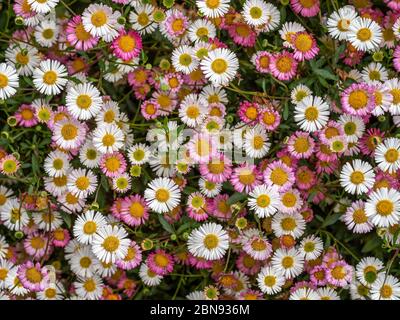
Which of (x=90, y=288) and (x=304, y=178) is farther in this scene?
(x=90, y=288)

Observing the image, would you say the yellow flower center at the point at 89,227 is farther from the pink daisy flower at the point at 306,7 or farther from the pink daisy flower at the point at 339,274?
the pink daisy flower at the point at 306,7

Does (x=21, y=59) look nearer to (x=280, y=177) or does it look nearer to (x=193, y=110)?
(x=193, y=110)

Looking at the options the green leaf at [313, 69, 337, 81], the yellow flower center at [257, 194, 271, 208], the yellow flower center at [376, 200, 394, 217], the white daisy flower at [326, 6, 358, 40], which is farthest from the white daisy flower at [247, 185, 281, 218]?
the white daisy flower at [326, 6, 358, 40]

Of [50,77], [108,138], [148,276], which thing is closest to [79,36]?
[50,77]

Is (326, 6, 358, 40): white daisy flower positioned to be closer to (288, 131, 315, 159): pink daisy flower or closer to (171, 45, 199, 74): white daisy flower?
(288, 131, 315, 159): pink daisy flower

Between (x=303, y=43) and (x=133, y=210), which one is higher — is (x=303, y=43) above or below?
above

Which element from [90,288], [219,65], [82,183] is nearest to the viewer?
[219,65]

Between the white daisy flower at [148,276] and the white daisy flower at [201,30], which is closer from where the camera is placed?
the white daisy flower at [201,30]

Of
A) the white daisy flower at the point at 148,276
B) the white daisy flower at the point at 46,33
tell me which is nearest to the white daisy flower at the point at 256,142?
the white daisy flower at the point at 148,276
